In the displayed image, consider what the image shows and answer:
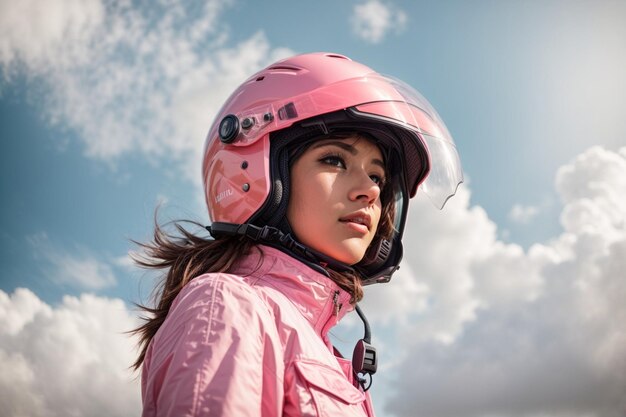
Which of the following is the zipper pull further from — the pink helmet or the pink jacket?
the pink jacket

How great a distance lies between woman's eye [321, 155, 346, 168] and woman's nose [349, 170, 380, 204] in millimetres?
108

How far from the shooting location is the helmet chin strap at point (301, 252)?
324 centimetres

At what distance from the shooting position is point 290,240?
127 inches

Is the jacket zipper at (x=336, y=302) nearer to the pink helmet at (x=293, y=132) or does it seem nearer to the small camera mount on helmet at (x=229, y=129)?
the pink helmet at (x=293, y=132)

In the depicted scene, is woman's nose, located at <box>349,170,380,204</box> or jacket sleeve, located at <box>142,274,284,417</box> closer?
jacket sleeve, located at <box>142,274,284,417</box>

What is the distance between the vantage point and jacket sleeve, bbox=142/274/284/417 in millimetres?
2043

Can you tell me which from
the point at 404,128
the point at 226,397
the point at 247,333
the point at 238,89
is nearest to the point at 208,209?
the point at 238,89

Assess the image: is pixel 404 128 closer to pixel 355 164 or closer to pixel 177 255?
pixel 355 164

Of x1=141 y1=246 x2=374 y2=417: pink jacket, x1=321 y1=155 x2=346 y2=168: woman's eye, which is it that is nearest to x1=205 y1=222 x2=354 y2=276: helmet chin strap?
x1=141 y1=246 x2=374 y2=417: pink jacket

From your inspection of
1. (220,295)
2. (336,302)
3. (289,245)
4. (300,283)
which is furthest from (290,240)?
(220,295)

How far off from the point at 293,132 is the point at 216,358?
1.81m

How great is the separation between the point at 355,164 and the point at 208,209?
1137mm

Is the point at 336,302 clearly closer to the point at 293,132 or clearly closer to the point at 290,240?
the point at 290,240

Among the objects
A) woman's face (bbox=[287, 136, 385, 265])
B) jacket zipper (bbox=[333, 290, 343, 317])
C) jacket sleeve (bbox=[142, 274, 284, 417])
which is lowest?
jacket sleeve (bbox=[142, 274, 284, 417])
